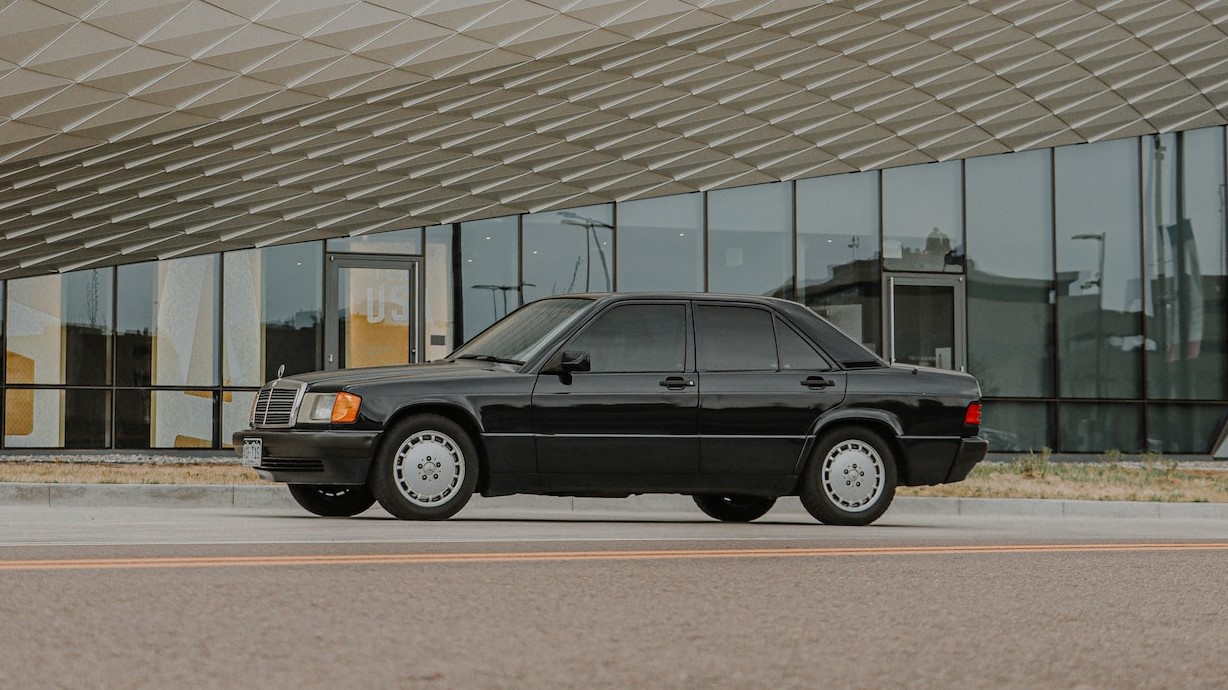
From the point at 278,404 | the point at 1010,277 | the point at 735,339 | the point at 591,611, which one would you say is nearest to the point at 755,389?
the point at 735,339

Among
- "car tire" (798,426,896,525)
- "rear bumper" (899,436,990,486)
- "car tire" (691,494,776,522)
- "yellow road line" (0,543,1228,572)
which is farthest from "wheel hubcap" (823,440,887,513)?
"yellow road line" (0,543,1228,572)

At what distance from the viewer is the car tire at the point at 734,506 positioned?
11.7 metres

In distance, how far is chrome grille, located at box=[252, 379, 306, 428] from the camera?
1009cm

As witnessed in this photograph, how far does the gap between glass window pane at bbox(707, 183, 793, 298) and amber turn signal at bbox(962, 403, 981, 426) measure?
14.1 m

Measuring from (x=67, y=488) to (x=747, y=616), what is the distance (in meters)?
8.90

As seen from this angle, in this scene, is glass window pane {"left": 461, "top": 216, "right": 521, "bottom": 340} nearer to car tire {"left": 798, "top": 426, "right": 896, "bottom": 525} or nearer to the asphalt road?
car tire {"left": 798, "top": 426, "right": 896, "bottom": 525}

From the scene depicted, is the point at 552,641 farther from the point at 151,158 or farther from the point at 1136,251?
the point at 1136,251

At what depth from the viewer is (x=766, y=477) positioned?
10602 millimetres

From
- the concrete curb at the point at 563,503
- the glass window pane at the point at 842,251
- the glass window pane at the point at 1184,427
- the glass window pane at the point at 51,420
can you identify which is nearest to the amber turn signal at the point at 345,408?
the concrete curb at the point at 563,503

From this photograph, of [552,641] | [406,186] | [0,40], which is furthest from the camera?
[406,186]

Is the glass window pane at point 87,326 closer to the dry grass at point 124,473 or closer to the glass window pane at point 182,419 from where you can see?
the glass window pane at point 182,419

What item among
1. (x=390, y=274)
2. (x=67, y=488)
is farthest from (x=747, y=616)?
(x=390, y=274)

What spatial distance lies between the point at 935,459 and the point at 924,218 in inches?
599

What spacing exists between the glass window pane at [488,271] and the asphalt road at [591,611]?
15.2 meters
